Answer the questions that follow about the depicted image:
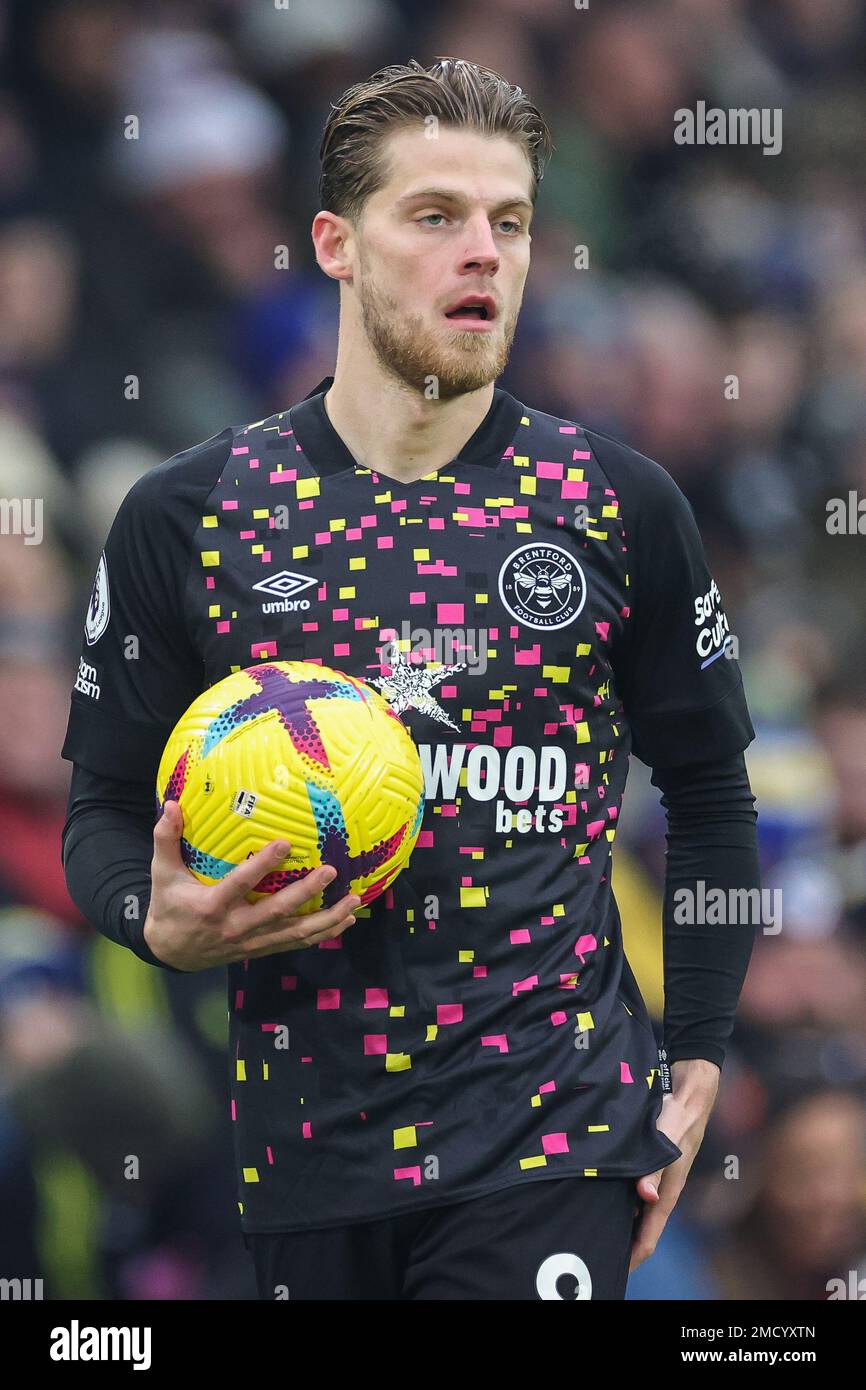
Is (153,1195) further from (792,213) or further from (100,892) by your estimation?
(792,213)

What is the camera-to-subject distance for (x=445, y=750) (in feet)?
8.39

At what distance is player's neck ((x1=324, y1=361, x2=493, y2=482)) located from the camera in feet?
8.98

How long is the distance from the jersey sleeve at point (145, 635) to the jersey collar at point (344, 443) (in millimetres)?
150

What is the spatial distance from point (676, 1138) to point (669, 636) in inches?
31.1

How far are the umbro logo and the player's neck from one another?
24 centimetres

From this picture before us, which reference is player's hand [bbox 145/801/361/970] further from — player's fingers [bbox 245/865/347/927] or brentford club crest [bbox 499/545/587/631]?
brentford club crest [bbox 499/545/587/631]

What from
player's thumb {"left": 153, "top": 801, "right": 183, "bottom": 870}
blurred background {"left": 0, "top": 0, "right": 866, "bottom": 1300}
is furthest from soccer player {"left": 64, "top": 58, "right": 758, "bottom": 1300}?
blurred background {"left": 0, "top": 0, "right": 866, "bottom": 1300}

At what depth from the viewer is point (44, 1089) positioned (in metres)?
4.33

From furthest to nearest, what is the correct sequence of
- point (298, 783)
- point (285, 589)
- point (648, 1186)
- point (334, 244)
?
point (334, 244), point (285, 589), point (648, 1186), point (298, 783)

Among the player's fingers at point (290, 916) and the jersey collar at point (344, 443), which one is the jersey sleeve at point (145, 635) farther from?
the player's fingers at point (290, 916)

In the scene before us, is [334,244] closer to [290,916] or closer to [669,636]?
[669,636]

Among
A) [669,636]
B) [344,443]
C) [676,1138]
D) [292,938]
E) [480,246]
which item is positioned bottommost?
[676,1138]

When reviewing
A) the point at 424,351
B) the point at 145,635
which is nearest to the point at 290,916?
the point at 145,635
